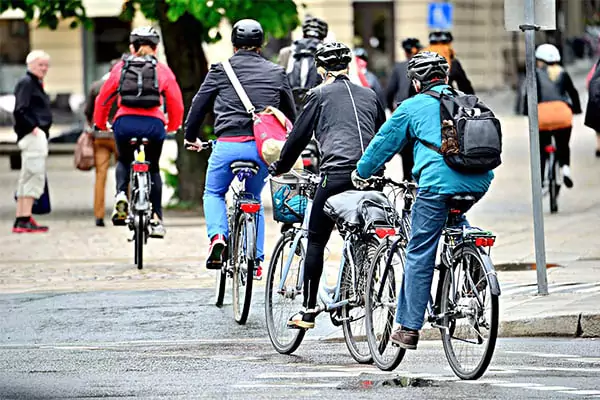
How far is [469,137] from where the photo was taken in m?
8.06

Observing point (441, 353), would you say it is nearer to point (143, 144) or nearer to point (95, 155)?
point (143, 144)

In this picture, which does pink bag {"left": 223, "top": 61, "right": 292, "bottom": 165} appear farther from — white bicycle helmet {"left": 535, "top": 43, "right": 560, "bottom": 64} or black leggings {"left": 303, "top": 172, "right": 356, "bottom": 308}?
white bicycle helmet {"left": 535, "top": 43, "right": 560, "bottom": 64}

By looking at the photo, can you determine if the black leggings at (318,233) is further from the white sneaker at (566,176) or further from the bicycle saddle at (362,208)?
the white sneaker at (566,176)

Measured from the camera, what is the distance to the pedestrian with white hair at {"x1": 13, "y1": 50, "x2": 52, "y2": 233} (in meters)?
17.2

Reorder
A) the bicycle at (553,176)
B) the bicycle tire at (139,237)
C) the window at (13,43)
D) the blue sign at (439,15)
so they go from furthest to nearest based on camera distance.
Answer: the window at (13,43) < the blue sign at (439,15) < the bicycle at (553,176) < the bicycle tire at (139,237)

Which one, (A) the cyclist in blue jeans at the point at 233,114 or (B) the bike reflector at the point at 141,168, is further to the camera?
(B) the bike reflector at the point at 141,168

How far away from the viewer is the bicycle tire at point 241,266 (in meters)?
10.3

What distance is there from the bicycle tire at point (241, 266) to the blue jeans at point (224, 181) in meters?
0.15

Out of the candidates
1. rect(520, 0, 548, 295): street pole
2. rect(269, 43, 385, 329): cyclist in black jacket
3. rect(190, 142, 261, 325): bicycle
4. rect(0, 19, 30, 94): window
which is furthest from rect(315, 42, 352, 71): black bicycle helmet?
rect(0, 19, 30, 94): window

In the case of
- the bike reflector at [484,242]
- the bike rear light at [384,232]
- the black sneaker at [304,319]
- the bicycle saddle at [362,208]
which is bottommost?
the black sneaker at [304,319]

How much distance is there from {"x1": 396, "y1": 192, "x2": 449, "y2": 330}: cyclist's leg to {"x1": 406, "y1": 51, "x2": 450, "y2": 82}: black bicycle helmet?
0.61m

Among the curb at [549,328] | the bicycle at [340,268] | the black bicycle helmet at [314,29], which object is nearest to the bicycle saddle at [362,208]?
the bicycle at [340,268]

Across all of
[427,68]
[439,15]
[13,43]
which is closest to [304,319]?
[427,68]

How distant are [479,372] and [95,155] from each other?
10.6 meters
